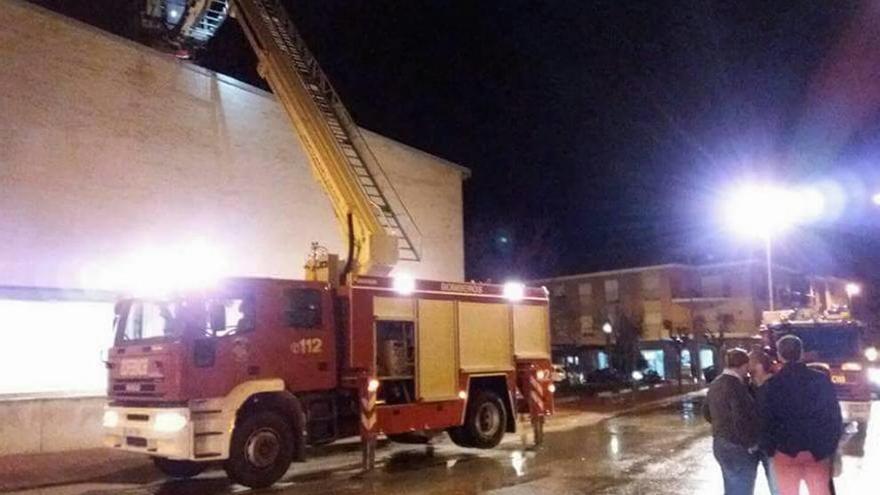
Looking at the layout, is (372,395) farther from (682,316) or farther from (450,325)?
(682,316)

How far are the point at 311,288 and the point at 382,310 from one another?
122 cm

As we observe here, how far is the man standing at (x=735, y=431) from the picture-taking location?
5938 millimetres

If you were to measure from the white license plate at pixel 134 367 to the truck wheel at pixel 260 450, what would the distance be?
137 cm

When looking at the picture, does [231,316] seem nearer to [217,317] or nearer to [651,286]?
[217,317]

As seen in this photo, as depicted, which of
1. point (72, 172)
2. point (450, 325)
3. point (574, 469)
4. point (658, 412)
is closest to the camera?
point (574, 469)

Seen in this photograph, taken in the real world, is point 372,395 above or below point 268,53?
below

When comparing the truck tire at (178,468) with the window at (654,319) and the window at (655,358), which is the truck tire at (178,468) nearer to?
the window at (654,319)

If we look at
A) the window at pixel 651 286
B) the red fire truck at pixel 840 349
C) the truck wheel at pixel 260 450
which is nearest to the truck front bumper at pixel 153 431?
the truck wheel at pixel 260 450

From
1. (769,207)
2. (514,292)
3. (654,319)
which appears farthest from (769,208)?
(654,319)

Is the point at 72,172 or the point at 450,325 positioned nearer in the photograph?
the point at 450,325

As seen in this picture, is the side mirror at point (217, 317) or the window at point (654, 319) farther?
the window at point (654, 319)

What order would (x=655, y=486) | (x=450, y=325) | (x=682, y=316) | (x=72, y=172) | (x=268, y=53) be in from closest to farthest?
(x=655, y=486) → (x=450, y=325) → (x=72, y=172) → (x=268, y=53) → (x=682, y=316)

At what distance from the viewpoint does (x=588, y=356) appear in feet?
157

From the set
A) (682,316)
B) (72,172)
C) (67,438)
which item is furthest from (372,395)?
(682,316)
